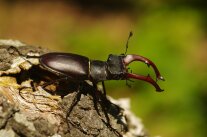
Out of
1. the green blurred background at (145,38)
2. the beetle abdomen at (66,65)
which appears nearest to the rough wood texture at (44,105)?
the beetle abdomen at (66,65)

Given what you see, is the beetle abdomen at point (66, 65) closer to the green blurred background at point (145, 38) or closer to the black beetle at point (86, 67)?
the black beetle at point (86, 67)

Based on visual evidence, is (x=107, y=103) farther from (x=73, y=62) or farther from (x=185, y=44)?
(x=185, y=44)

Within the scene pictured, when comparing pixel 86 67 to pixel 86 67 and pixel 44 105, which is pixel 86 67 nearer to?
pixel 86 67

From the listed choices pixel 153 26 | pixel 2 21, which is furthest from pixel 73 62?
pixel 2 21

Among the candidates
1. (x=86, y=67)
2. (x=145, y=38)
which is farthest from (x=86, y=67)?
(x=145, y=38)

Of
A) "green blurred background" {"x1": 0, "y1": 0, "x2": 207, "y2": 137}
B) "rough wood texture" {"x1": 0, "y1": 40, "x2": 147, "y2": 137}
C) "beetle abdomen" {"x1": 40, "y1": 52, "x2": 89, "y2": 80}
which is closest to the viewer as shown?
"rough wood texture" {"x1": 0, "y1": 40, "x2": 147, "y2": 137}

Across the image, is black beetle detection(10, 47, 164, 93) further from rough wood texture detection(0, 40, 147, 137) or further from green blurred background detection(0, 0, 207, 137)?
green blurred background detection(0, 0, 207, 137)

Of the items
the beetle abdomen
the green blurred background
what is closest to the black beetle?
the beetle abdomen
